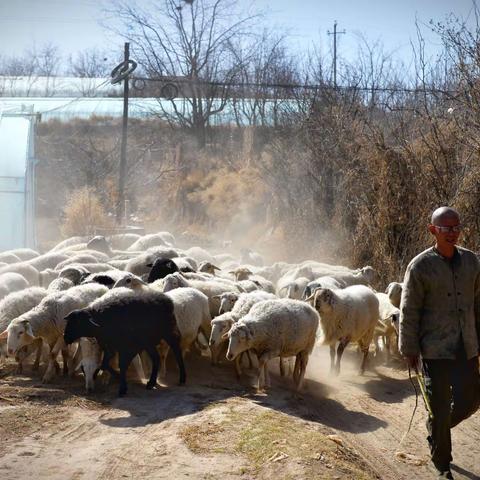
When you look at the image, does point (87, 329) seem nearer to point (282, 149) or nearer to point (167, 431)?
point (167, 431)

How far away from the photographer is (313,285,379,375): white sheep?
1030 cm

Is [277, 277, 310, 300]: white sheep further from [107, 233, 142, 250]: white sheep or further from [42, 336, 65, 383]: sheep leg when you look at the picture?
[107, 233, 142, 250]: white sheep

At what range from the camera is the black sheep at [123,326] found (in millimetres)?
8867

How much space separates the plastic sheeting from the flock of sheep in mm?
8018

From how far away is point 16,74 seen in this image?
39.4 metres

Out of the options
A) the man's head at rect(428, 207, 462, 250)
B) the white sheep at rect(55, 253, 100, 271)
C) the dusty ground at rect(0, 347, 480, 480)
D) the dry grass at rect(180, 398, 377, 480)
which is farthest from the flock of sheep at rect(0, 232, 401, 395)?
the man's head at rect(428, 207, 462, 250)

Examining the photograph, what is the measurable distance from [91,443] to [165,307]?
247 centimetres

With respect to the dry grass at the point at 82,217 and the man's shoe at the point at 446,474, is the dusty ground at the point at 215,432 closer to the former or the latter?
the man's shoe at the point at 446,474

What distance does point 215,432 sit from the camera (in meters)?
7.18

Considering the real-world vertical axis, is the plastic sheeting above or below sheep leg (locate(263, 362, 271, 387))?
above

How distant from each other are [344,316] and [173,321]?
8.04 feet

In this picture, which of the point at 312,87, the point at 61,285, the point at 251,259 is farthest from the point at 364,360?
the point at 312,87

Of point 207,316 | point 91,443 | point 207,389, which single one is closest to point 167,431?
point 91,443

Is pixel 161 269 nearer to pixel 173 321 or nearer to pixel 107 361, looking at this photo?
pixel 173 321
